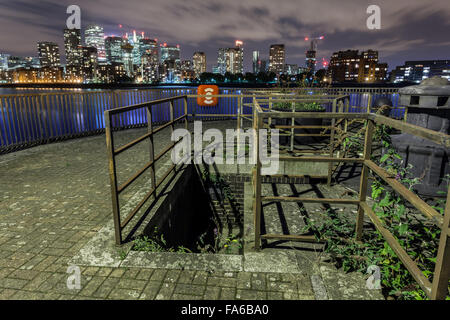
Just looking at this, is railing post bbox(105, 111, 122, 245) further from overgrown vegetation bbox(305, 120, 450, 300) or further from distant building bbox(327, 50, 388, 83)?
distant building bbox(327, 50, 388, 83)

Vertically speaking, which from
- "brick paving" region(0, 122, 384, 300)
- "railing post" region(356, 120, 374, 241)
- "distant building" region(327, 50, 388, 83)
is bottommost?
"brick paving" region(0, 122, 384, 300)

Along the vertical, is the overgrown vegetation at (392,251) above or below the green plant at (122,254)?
above

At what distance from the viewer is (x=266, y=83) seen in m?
109

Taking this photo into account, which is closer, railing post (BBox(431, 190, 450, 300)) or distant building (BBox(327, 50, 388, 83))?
railing post (BBox(431, 190, 450, 300))

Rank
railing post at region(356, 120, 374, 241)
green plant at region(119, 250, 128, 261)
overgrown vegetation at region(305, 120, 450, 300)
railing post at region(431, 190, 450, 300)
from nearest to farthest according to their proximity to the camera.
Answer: railing post at region(431, 190, 450, 300) → overgrown vegetation at region(305, 120, 450, 300) → railing post at region(356, 120, 374, 241) → green plant at region(119, 250, 128, 261)

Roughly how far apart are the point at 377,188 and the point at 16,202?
17.0 feet

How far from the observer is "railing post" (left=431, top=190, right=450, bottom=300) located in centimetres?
156

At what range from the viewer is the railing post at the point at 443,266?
156 cm

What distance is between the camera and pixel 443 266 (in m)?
1.66

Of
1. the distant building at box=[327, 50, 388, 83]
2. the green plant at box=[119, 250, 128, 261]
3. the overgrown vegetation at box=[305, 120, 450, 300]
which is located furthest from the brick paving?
the distant building at box=[327, 50, 388, 83]

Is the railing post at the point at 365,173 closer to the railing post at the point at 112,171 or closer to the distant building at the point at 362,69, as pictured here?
the railing post at the point at 112,171

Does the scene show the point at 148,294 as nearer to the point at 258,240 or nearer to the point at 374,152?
the point at 258,240

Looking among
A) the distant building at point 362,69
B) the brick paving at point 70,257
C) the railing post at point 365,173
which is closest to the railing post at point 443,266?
the brick paving at point 70,257

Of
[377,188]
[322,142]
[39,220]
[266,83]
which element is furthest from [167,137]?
[266,83]
